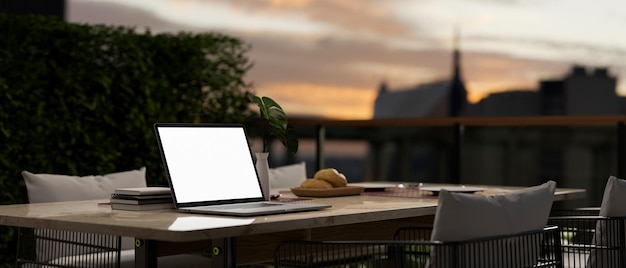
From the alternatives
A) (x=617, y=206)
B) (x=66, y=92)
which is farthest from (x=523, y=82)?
(x=617, y=206)

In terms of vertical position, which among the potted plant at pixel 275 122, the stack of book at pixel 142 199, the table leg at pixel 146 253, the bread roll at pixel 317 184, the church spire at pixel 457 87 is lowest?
the table leg at pixel 146 253

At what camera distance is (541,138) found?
6340mm

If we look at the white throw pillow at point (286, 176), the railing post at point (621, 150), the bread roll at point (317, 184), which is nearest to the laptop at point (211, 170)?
the bread roll at point (317, 184)

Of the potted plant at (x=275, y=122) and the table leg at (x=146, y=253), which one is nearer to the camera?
the table leg at (x=146, y=253)

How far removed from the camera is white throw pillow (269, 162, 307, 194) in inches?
173

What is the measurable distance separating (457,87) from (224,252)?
5.65 metres

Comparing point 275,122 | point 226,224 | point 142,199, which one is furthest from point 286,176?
point 226,224

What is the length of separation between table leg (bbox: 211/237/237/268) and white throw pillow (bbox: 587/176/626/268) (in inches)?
51.2

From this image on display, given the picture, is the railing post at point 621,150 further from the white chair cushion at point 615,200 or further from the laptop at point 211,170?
the laptop at point 211,170

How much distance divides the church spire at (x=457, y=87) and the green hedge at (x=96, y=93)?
8.38 feet

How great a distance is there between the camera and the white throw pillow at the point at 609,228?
3.09 m

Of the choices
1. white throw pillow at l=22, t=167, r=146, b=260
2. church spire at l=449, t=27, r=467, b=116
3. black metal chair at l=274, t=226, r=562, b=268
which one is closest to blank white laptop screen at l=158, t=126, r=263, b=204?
black metal chair at l=274, t=226, r=562, b=268

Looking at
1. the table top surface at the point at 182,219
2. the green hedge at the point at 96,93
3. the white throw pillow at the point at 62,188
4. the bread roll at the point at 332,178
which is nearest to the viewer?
the table top surface at the point at 182,219

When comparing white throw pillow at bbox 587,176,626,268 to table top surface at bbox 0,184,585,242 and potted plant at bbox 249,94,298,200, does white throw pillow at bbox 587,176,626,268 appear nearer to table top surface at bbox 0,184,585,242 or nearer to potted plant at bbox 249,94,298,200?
table top surface at bbox 0,184,585,242
